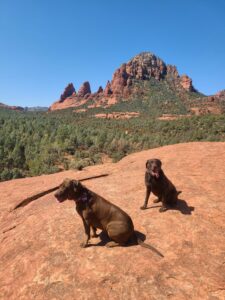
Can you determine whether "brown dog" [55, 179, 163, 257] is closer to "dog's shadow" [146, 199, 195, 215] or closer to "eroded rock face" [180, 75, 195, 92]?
"dog's shadow" [146, 199, 195, 215]

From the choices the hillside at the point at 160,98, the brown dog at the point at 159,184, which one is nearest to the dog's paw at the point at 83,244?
the brown dog at the point at 159,184

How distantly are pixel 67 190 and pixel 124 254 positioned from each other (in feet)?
4.93

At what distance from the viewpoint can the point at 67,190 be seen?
4.62 metres

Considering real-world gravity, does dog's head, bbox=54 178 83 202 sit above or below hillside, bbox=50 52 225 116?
below

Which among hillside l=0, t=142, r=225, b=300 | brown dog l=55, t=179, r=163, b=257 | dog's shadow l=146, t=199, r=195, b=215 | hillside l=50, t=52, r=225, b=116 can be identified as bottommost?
hillside l=0, t=142, r=225, b=300

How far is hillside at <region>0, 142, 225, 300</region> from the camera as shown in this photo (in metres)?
3.80

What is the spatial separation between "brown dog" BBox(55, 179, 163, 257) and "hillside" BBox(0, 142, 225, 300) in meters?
0.23

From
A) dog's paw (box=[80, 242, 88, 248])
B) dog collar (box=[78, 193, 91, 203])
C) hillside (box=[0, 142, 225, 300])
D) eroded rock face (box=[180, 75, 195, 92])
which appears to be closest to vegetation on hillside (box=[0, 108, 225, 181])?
hillside (box=[0, 142, 225, 300])

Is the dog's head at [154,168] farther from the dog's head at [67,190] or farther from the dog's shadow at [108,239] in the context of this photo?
the dog's head at [67,190]

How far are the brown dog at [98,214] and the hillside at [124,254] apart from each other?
226mm

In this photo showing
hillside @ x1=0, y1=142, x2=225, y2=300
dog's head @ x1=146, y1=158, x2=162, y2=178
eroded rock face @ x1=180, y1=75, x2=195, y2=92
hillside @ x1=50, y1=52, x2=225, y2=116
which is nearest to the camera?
hillside @ x1=0, y1=142, x2=225, y2=300

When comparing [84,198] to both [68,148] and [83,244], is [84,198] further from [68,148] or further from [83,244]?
[68,148]

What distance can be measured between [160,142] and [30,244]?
53.3 m

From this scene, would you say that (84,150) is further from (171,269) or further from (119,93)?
(119,93)
